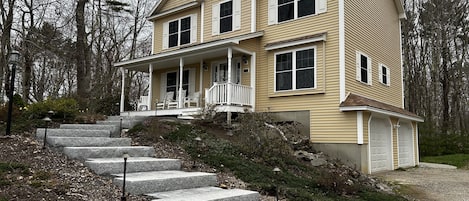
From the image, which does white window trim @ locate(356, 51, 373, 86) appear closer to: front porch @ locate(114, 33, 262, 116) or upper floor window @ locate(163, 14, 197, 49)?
front porch @ locate(114, 33, 262, 116)

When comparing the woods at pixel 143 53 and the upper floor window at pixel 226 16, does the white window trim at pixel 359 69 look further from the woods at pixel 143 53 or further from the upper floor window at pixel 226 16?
the woods at pixel 143 53

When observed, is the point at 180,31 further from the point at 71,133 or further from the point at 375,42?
the point at 71,133

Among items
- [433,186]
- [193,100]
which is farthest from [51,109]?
[433,186]

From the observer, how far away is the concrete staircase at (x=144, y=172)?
16.7 ft

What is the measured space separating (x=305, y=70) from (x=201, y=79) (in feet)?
14.8

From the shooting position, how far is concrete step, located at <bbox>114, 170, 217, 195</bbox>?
5.00 metres

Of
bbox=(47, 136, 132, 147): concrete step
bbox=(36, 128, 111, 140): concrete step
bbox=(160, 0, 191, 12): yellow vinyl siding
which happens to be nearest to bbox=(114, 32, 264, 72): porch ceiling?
bbox=(160, 0, 191, 12): yellow vinyl siding

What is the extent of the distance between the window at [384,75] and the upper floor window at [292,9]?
158 inches

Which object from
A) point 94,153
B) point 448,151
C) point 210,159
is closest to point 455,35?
point 448,151

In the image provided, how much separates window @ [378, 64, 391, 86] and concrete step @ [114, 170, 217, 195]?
10813mm

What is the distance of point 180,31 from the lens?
1673 cm

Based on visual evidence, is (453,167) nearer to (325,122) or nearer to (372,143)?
(372,143)

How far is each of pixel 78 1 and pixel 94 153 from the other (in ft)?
49.1

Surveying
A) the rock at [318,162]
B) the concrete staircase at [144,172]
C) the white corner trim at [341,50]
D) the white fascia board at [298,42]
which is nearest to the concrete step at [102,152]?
the concrete staircase at [144,172]
